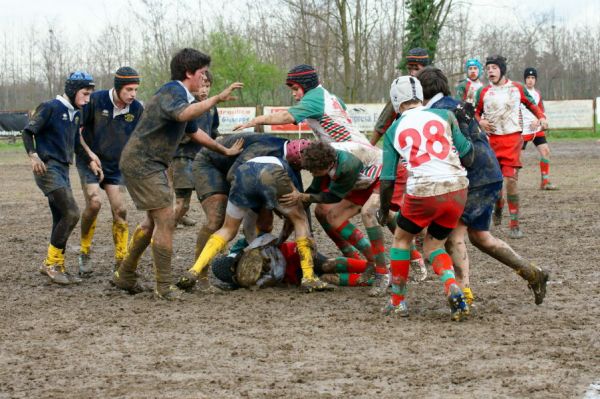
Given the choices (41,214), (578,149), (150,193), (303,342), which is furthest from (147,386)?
(578,149)

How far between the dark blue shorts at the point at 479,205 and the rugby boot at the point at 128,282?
9.44 ft

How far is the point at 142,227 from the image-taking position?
298 inches

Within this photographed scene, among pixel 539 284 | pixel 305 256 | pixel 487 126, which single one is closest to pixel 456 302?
pixel 539 284

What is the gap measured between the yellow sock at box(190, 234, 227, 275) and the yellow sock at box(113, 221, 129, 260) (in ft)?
5.23

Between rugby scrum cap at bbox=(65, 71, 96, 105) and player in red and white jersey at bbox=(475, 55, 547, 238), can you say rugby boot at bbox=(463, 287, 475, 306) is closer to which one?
rugby scrum cap at bbox=(65, 71, 96, 105)

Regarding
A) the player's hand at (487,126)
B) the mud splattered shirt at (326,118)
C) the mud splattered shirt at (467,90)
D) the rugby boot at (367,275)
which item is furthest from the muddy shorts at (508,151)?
the rugby boot at (367,275)

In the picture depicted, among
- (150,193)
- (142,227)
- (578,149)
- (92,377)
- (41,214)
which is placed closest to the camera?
(92,377)

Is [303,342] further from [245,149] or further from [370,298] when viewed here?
[245,149]

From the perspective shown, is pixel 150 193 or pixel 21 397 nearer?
pixel 21 397

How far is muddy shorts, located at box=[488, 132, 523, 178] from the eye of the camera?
10.7 m

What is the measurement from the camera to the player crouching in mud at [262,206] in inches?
279

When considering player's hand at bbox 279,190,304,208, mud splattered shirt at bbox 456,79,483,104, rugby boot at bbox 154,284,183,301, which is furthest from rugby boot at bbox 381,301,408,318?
mud splattered shirt at bbox 456,79,483,104

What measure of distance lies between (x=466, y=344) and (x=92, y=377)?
227 cm

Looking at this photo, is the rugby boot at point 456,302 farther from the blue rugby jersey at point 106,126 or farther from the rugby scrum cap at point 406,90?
the blue rugby jersey at point 106,126
